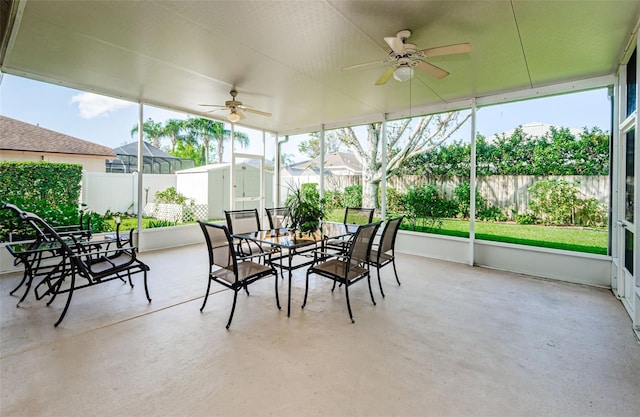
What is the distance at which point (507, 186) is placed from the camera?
492 cm

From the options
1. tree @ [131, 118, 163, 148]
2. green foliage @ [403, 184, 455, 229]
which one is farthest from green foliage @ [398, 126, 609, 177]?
tree @ [131, 118, 163, 148]

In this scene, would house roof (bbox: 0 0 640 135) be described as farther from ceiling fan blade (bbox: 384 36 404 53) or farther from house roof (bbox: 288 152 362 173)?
house roof (bbox: 288 152 362 173)

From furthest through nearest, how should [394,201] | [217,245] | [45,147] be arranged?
[394,201], [45,147], [217,245]

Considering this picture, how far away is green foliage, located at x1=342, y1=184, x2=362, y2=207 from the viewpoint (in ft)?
22.1

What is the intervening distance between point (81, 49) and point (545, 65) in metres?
5.39

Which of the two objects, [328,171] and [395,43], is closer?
[395,43]

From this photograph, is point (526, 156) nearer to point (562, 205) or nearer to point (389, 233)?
point (562, 205)

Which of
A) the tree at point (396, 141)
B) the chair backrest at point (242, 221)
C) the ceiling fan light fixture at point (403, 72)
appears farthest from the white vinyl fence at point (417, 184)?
the ceiling fan light fixture at point (403, 72)

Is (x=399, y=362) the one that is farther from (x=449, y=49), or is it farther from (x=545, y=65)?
(x=545, y=65)

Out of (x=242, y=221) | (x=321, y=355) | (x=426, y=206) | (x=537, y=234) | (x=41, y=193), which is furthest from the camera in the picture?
(x=426, y=206)

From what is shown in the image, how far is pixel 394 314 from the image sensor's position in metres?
2.87

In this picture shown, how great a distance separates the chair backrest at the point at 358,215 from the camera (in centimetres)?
433

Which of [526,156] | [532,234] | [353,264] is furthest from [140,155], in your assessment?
[532,234]

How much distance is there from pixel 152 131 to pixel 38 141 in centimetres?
176
